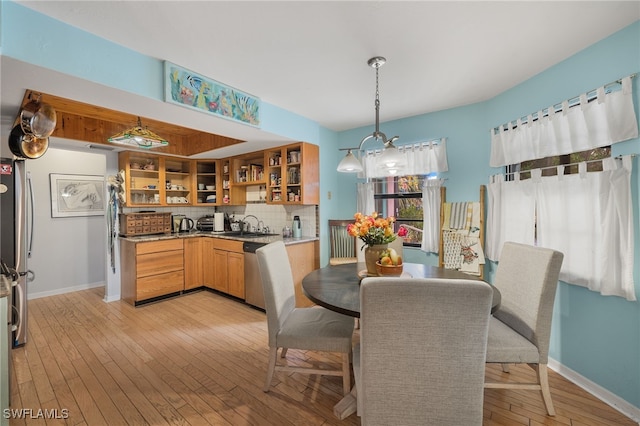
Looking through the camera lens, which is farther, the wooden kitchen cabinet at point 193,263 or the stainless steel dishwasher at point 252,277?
the wooden kitchen cabinet at point 193,263

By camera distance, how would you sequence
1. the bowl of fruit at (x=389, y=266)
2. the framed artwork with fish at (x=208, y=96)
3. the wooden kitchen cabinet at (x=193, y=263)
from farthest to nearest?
1. the wooden kitchen cabinet at (x=193, y=263)
2. the framed artwork with fish at (x=208, y=96)
3. the bowl of fruit at (x=389, y=266)

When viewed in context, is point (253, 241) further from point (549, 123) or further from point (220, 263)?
point (549, 123)

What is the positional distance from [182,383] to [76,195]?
3786mm

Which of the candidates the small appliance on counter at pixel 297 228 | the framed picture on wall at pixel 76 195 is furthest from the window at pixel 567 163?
the framed picture on wall at pixel 76 195

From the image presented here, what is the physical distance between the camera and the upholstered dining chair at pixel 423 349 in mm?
1107

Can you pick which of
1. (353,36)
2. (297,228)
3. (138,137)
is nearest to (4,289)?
(138,137)

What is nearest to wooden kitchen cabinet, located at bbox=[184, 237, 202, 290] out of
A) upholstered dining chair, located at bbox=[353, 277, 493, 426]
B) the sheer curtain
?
upholstered dining chair, located at bbox=[353, 277, 493, 426]

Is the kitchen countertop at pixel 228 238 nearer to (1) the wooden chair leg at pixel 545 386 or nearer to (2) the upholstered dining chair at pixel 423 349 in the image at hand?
(2) the upholstered dining chair at pixel 423 349

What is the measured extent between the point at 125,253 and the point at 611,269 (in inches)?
195

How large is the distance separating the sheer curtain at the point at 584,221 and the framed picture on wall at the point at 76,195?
5.65m

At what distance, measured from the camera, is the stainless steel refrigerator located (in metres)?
2.36

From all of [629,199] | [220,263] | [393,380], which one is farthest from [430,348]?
[220,263]

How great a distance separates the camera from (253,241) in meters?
3.50

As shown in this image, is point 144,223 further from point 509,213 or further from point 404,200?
point 509,213
